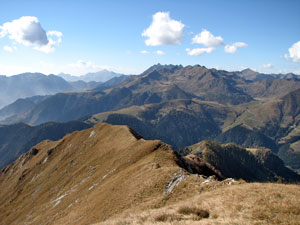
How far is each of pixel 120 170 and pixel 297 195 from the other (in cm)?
4660

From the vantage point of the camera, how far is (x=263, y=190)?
941 inches

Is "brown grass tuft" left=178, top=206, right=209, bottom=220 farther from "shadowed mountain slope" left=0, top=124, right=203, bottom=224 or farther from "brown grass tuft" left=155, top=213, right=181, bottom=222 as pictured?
"shadowed mountain slope" left=0, top=124, right=203, bottom=224

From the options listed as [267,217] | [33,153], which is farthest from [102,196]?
[33,153]

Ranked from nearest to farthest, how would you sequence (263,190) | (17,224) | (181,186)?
(263,190) < (181,186) < (17,224)

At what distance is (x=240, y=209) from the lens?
21.0 metres

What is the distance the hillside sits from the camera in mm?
33878

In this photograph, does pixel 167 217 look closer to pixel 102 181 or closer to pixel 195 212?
pixel 195 212

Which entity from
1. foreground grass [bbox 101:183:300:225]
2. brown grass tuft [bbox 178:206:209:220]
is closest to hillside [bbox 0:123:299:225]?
foreground grass [bbox 101:183:300:225]

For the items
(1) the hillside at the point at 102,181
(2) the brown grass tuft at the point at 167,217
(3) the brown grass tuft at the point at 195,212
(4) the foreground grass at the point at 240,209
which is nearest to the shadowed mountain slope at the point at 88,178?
(1) the hillside at the point at 102,181

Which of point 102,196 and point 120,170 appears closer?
point 102,196

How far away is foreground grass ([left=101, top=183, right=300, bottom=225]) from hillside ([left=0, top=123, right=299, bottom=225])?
0.36 metres

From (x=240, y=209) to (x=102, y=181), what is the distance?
47.8 meters

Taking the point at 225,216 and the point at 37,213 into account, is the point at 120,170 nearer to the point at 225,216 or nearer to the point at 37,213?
the point at 37,213

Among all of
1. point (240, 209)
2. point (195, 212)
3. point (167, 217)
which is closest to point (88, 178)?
point (167, 217)
